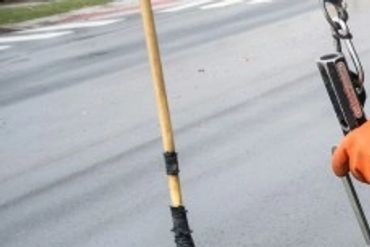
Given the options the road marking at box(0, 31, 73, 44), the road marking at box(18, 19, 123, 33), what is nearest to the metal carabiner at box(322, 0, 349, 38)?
the road marking at box(0, 31, 73, 44)

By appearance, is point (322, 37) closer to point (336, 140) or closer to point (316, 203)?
point (336, 140)

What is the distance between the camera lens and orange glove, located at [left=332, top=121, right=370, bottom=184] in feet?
8.84

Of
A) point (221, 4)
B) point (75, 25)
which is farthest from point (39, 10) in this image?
point (221, 4)

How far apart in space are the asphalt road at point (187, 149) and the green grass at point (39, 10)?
953 centimetres

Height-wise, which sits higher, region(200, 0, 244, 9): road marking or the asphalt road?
region(200, 0, 244, 9): road marking

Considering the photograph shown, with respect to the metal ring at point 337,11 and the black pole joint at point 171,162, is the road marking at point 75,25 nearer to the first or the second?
the black pole joint at point 171,162

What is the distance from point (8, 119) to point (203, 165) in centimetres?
371

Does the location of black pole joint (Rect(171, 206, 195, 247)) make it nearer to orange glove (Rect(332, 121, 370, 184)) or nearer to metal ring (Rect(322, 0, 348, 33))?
orange glove (Rect(332, 121, 370, 184))

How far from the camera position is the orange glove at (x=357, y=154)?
2.69 meters

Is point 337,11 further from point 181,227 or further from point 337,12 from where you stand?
point 181,227

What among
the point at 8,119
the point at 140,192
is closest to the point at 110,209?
the point at 140,192

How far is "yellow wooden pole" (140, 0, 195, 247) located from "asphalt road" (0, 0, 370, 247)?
4.21ft

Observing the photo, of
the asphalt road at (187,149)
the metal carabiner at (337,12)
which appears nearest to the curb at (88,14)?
the asphalt road at (187,149)

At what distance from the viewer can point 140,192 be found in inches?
240
